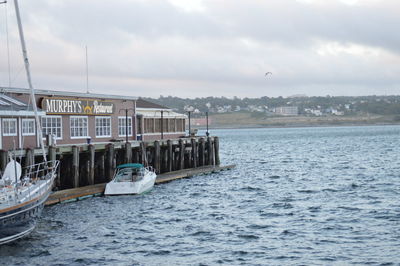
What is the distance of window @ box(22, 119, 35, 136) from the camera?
→ 40.0m

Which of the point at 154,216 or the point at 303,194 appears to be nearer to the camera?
the point at 154,216

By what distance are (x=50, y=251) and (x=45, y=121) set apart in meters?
20.0

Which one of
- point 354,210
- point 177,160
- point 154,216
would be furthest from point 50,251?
point 177,160

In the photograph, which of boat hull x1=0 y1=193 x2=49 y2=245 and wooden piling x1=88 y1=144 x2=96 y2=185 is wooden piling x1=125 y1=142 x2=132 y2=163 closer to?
wooden piling x1=88 y1=144 x2=96 y2=185

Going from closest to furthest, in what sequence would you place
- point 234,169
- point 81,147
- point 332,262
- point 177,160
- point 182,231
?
point 332,262 → point 182,231 → point 81,147 → point 177,160 → point 234,169

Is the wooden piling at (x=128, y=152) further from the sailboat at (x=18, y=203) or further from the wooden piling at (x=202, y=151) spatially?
the sailboat at (x=18, y=203)

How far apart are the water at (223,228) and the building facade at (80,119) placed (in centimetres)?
675

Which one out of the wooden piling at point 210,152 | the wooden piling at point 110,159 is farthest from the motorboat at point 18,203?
the wooden piling at point 210,152

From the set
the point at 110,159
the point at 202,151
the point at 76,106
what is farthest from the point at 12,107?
the point at 202,151

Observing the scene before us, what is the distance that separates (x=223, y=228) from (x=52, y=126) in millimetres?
19045

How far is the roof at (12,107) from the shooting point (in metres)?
37.5

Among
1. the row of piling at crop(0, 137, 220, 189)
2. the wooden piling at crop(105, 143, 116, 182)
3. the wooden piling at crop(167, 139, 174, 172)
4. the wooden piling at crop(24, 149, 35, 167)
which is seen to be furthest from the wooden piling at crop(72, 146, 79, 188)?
the wooden piling at crop(167, 139, 174, 172)

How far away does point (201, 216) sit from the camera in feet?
110

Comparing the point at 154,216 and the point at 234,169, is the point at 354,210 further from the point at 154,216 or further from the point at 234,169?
the point at 234,169
